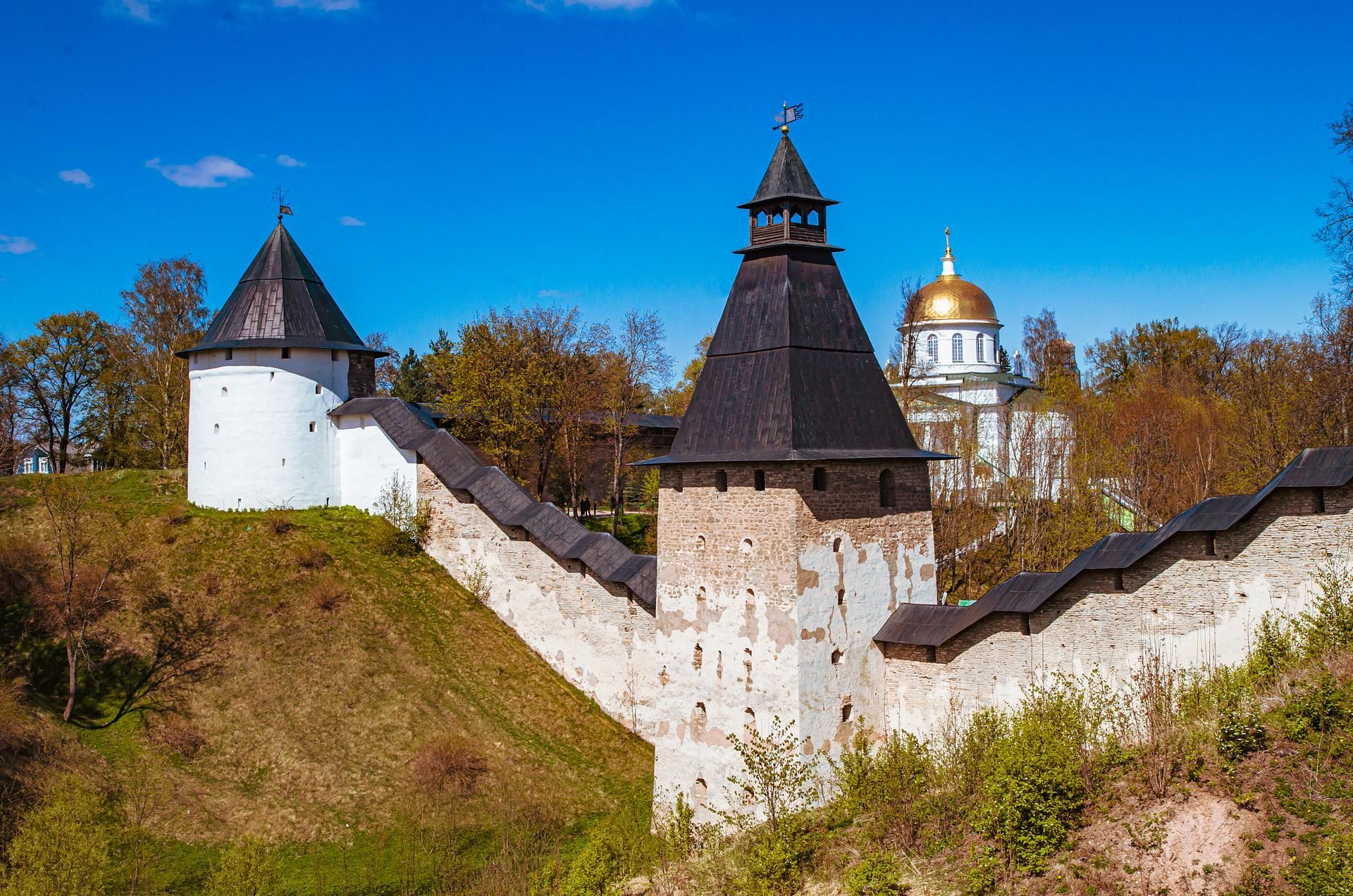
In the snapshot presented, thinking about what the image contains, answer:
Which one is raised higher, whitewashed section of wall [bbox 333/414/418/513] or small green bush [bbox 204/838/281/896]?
whitewashed section of wall [bbox 333/414/418/513]

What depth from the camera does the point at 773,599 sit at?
43.6 feet

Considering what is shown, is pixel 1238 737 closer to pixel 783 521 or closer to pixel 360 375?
pixel 783 521

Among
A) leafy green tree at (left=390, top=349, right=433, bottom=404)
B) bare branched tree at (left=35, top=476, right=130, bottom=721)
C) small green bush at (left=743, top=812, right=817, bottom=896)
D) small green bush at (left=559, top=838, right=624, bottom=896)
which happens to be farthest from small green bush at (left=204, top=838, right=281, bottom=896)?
leafy green tree at (left=390, top=349, right=433, bottom=404)

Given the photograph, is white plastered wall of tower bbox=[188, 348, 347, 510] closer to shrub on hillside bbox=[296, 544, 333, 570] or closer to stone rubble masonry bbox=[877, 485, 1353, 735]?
shrub on hillside bbox=[296, 544, 333, 570]

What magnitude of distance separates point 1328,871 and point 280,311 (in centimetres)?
2140

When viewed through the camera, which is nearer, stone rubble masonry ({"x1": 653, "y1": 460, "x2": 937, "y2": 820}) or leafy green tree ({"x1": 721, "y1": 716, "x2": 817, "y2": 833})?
leafy green tree ({"x1": 721, "y1": 716, "x2": 817, "y2": 833})

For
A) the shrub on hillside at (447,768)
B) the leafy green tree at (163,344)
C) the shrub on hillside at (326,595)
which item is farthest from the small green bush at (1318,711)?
the leafy green tree at (163,344)

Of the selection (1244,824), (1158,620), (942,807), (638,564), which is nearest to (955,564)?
(638,564)

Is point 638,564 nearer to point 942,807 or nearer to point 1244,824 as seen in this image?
point 942,807

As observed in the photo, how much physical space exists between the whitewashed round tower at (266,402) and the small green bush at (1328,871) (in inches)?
777

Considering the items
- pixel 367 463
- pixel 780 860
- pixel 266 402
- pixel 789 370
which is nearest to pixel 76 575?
pixel 266 402

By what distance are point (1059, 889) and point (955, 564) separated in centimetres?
1650

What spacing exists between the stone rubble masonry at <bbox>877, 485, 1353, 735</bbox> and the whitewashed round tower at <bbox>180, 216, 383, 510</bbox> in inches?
563

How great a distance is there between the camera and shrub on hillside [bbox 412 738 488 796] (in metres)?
15.5
